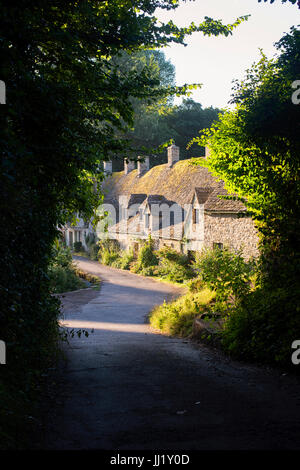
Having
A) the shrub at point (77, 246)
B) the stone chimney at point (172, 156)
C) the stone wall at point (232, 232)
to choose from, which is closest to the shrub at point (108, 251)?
the shrub at point (77, 246)

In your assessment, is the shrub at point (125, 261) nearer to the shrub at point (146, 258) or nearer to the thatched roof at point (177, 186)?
the shrub at point (146, 258)

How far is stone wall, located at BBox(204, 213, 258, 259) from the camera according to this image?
73.3ft

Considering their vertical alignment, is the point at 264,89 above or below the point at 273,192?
above

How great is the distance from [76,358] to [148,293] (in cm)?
1797

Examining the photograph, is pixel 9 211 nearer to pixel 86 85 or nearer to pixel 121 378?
pixel 86 85

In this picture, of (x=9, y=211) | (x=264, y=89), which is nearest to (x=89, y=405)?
(x=9, y=211)

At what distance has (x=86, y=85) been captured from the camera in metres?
6.18

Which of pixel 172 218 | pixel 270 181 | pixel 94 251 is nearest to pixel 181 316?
pixel 270 181

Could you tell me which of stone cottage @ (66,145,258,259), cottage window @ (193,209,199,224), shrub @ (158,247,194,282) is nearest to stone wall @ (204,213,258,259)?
stone cottage @ (66,145,258,259)

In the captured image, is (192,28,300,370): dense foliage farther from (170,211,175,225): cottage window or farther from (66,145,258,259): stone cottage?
(170,211,175,225): cottage window

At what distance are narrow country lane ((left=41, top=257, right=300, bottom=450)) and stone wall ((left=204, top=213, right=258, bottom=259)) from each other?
12603 millimetres

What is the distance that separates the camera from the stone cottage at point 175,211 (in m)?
23.9

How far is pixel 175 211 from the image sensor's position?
35750 millimetres
